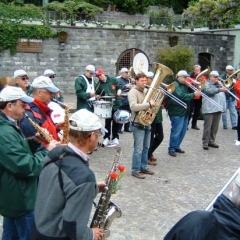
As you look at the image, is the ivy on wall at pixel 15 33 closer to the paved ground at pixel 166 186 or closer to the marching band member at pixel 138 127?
the paved ground at pixel 166 186

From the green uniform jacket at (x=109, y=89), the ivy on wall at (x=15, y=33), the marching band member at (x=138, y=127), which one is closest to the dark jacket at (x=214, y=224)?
the marching band member at (x=138, y=127)

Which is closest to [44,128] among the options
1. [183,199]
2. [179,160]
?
[183,199]

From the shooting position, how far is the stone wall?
67.3ft

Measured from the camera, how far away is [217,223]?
239 centimetres

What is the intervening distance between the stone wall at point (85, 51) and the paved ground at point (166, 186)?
436 inches

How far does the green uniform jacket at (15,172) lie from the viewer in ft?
11.6

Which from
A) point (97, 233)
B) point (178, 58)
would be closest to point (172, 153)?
point (97, 233)

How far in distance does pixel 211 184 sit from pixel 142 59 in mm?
4932

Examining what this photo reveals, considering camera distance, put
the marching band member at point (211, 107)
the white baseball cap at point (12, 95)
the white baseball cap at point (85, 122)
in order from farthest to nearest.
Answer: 1. the marching band member at point (211, 107)
2. the white baseball cap at point (12, 95)
3. the white baseball cap at point (85, 122)

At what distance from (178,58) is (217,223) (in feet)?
61.5

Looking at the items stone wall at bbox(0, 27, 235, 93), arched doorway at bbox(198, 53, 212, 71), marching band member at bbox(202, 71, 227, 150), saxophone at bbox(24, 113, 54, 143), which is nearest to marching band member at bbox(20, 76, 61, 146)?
saxophone at bbox(24, 113, 54, 143)

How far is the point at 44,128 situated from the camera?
4410 mm

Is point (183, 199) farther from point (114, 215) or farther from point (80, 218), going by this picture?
point (80, 218)

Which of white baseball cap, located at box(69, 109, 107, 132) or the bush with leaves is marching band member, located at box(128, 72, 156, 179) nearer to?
white baseball cap, located at box(69, 109, 107, 132)
